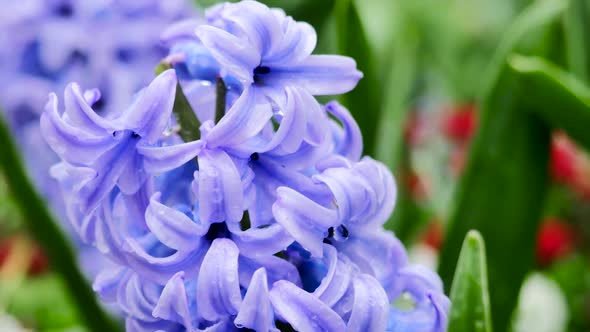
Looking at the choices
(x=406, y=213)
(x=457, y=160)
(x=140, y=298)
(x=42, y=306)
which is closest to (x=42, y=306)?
(x=42, y=306)

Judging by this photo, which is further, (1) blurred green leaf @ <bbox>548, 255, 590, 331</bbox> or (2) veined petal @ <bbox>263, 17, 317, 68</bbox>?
(1) blurred green leaf @ <bbox>548, 255, 590, 331</bbox>

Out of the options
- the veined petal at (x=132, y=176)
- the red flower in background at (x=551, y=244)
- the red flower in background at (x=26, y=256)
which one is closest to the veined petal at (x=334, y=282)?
the veined petal at (x=132, y=176)

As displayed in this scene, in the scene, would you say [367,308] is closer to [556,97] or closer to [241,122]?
[241,122]

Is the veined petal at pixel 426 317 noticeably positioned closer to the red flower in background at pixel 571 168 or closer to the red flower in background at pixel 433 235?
the red flower in background at pixel 433 235

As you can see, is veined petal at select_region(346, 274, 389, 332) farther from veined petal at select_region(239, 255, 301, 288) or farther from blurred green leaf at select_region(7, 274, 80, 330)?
blurred green leaf at select_region(7, 274, 80, 330)

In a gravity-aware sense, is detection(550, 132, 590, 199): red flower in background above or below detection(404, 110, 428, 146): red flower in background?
above

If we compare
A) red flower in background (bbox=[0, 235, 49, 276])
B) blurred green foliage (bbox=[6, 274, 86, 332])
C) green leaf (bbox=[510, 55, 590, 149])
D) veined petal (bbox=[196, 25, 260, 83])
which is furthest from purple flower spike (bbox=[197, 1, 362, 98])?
red flower in background (bbox=[0, 235, 49, 276])

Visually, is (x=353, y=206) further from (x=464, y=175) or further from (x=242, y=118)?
(x=464, y=175)
